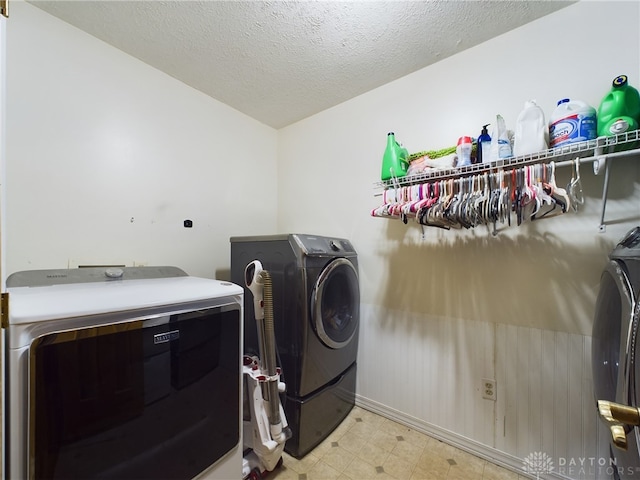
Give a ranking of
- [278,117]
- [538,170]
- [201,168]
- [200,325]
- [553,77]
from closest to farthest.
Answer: [200,325] → [538,170] → [553,77] → [201,168] → [278,117]

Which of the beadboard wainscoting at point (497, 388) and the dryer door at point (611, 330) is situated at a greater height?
the dryer door at point (611, 330)

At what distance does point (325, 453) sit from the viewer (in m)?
1.54

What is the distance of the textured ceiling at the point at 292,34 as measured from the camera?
1340 mm

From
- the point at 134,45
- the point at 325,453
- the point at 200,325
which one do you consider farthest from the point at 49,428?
the point at 134,45

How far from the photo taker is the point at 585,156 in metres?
1.19

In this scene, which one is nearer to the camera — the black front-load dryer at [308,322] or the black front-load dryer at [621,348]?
the black front-load dryer at [621,348]

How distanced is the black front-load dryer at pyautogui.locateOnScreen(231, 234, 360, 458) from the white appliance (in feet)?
1.28

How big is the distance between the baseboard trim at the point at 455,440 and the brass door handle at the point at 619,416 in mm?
1263

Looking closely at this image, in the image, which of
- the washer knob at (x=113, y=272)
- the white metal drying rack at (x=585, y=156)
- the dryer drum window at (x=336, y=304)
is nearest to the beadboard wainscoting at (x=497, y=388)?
the dryer drum window at (x=336, y=304)

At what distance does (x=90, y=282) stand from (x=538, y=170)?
2.18m

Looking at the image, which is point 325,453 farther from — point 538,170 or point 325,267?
point 538,170

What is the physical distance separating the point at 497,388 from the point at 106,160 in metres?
2.71

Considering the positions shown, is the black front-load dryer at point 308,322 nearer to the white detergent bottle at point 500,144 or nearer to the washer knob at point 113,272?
the washer knob at point 113,272

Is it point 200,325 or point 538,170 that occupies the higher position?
point 538,170
